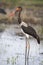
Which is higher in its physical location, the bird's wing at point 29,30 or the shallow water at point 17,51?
the bird's wing at point 29,30

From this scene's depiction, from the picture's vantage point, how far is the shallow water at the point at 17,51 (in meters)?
2.21

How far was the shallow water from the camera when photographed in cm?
221

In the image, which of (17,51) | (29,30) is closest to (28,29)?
(29,30)

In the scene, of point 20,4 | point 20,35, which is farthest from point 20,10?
point 20,35

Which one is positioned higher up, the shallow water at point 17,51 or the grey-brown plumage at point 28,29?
the grey-brown plumage at point 28,29

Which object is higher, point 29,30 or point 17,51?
point 29,30

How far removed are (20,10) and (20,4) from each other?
67 millimetres

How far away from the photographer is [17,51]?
87.1 inches

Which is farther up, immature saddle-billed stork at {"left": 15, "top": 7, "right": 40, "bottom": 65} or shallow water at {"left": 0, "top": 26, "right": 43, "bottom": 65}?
immature saddle-billed stork at {"left": 15, "top": 7, "right": 40, "bottom": 65}

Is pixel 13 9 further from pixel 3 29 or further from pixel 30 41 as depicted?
pixel 30 41

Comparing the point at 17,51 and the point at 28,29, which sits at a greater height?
the point at 28,29

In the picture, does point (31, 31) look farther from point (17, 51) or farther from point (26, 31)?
point (17, 51)

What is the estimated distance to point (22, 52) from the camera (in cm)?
222

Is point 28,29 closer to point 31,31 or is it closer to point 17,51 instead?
point 31,31
